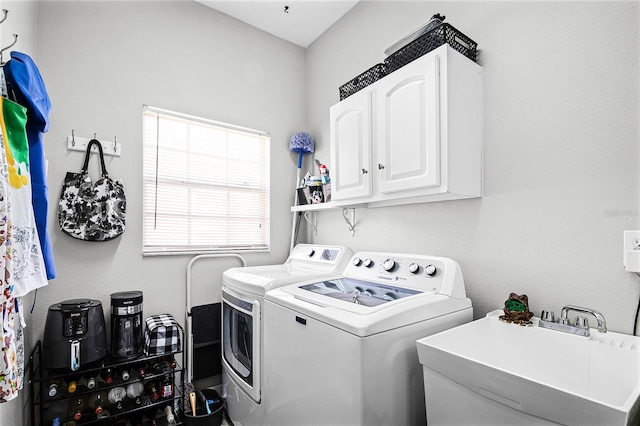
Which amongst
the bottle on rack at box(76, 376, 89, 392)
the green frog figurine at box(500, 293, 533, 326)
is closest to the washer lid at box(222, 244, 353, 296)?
the bottle on rack at box(76, 376, 89, 392)

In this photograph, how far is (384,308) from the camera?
1.32m

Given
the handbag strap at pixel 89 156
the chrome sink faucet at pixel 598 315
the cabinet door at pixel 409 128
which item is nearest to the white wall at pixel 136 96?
the handbag strap at pixel 89 156

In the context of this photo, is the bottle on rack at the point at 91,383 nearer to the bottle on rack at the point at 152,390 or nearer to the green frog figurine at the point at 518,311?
the bottle on rack at the point at 152,390

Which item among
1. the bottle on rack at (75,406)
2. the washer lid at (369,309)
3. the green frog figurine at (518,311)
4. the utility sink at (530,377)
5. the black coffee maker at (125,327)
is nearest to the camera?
the utility sink at (530,377)

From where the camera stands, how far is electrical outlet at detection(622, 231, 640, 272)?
115 cm

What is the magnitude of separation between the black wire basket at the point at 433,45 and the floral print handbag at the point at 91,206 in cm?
191

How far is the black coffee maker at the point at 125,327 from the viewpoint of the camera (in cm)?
186

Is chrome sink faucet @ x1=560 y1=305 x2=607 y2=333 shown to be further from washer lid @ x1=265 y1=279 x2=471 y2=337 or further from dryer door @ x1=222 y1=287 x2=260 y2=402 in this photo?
dryer door @ x1=222 y1=287 x2=260 y2=402

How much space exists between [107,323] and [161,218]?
76 centimetres

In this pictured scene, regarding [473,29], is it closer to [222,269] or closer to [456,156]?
[456,156]

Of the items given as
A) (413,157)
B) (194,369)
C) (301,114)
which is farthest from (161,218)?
(413,157)

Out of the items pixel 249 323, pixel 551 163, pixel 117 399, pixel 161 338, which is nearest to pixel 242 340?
pixel 249 323

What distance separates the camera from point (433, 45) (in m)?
1.60

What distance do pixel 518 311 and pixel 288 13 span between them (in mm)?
2711
